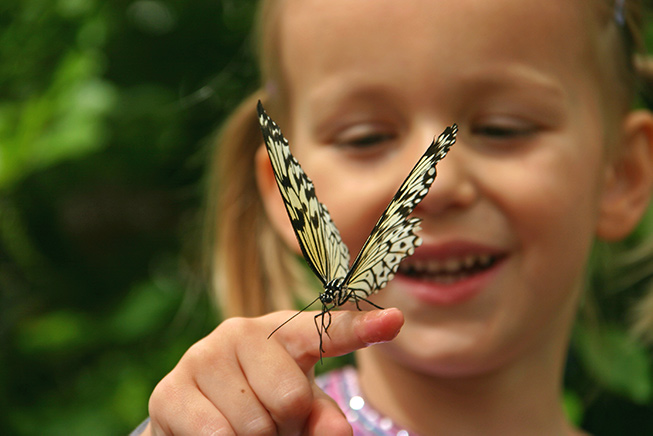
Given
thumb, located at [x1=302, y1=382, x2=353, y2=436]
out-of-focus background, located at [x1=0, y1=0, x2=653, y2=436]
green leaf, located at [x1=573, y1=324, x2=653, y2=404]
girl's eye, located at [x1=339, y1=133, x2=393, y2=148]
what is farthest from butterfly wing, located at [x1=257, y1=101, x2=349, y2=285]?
green leaf, located at [x1=573, y1=324, x2=653, y2=404]

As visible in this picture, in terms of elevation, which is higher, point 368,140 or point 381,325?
point 368,140

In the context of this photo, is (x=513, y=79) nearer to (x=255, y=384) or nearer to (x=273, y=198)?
(x=273, y=198)

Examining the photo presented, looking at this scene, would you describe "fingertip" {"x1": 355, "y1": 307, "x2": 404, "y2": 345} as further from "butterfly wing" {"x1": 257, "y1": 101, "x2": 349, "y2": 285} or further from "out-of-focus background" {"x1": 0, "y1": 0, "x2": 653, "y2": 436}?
"out-of-focus background" {"x1": 0, "y1": 0, "x2": 653, "y2": 436}

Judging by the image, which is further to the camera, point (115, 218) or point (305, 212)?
point (115, 218)

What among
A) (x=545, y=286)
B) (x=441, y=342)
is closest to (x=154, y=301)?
(x=441, y=342)

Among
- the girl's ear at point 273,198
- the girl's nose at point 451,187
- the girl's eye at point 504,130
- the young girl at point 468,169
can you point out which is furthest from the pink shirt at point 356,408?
the girl's eye at point 504,130

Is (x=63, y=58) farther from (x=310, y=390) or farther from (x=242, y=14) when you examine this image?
(x=310, y=390)

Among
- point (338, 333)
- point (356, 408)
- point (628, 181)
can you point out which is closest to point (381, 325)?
→ point (338, 333)
